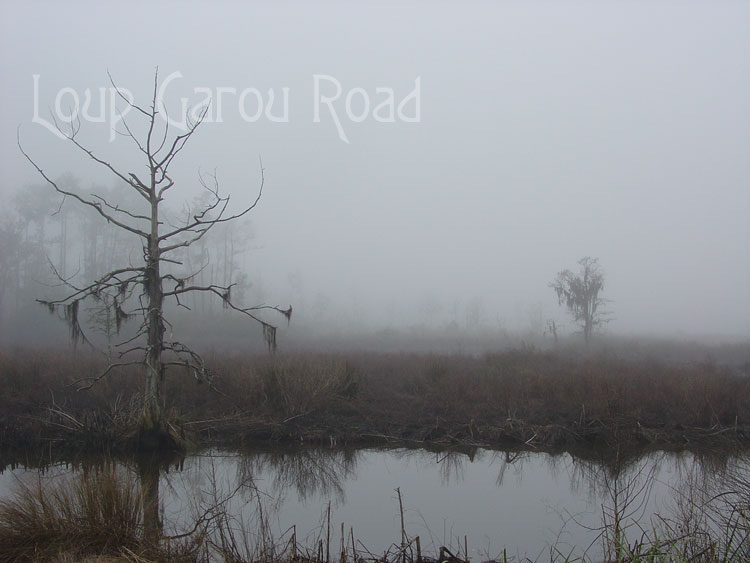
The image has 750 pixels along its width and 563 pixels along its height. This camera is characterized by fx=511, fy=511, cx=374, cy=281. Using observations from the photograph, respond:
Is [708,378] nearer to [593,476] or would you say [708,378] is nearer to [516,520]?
[593,476]

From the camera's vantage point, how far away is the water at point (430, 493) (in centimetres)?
691

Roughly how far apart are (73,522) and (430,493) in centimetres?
575

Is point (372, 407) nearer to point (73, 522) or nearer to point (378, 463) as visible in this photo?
point (378, 463)

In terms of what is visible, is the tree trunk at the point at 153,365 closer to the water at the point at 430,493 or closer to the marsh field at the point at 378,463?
the marsh field at the point at 378,463

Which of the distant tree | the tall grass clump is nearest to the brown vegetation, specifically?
the tall grass clump

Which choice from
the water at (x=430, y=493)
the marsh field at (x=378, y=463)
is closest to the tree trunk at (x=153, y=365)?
the marsh field at (x=378, y=463)

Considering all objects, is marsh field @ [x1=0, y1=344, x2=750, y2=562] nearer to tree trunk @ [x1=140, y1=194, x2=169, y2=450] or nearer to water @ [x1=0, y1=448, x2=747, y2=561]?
water @ [x1=0, y1=448, x2=747, y2=561]

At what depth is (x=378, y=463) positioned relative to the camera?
1116 centimetres

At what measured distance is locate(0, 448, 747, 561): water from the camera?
6.91m

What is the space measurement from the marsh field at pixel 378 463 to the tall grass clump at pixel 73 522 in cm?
2

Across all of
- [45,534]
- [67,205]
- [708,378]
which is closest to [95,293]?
[45,534]

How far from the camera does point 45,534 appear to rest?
5.21 metres

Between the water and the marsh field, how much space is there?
0.17 feet

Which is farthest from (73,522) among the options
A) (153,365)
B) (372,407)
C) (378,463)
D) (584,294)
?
(584,294)
